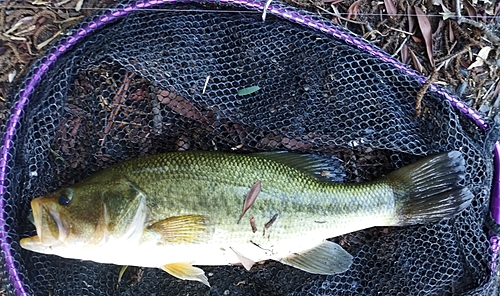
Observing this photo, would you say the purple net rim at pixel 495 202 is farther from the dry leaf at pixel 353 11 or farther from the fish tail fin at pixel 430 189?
the dry leaf at pixel 353 11

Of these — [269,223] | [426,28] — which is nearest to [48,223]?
[269,223]

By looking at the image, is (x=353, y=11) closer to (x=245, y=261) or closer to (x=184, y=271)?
(x=245, y=261)

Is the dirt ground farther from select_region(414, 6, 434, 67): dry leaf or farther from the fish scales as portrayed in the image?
the fish scales

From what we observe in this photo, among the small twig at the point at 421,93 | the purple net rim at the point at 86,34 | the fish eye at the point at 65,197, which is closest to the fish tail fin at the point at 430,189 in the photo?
the small twig at the point at 421,93

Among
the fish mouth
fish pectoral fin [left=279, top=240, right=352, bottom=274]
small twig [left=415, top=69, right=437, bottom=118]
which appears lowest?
fish pectoral fin [left=279, top=240, right=352, bottom=274]

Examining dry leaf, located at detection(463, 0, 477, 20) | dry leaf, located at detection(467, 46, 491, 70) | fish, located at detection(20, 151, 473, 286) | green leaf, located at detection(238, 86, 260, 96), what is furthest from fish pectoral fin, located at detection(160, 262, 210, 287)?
dry leaf, located at detection(463, 0, 477, 20)

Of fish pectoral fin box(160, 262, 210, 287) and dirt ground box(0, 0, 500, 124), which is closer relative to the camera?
fish pectoral fin box(160, 262, 210, 287)

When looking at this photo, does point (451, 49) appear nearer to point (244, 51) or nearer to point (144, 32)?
point (244, 51)

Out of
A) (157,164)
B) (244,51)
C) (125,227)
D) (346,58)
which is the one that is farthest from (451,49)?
(125,227)
